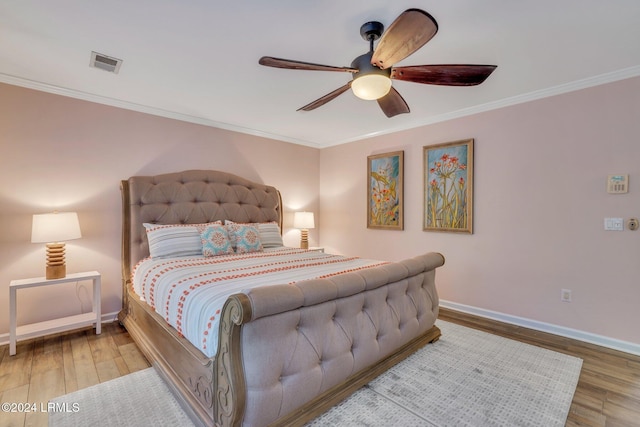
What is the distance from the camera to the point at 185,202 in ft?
11.2

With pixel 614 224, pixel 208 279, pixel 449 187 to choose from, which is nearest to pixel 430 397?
pixel 208 279

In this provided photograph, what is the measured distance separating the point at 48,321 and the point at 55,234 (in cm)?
90

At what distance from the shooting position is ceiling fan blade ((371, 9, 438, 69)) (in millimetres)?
1321

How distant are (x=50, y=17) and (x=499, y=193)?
4002 mm

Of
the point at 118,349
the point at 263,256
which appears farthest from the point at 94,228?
the point at 263,256

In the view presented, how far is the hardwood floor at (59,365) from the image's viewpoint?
1880 millimetres

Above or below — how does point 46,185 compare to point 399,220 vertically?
above

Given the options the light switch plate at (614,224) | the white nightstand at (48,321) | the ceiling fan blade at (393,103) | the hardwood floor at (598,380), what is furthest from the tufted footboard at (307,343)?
the white nightstand at (48,321)

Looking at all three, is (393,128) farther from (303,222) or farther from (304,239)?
(304,239)

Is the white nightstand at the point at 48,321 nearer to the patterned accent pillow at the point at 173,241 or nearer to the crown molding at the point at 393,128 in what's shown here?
the patterned accent pillow at the point at 173,241

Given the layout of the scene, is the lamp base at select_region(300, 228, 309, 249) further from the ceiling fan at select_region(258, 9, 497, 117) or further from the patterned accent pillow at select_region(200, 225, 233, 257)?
the ceiling fan at select_region(258, 9, 497, 117)

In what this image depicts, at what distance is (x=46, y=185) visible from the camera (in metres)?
2.79

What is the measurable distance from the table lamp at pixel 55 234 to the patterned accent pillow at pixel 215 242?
1065 mm

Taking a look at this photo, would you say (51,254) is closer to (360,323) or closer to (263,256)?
(263,256)
